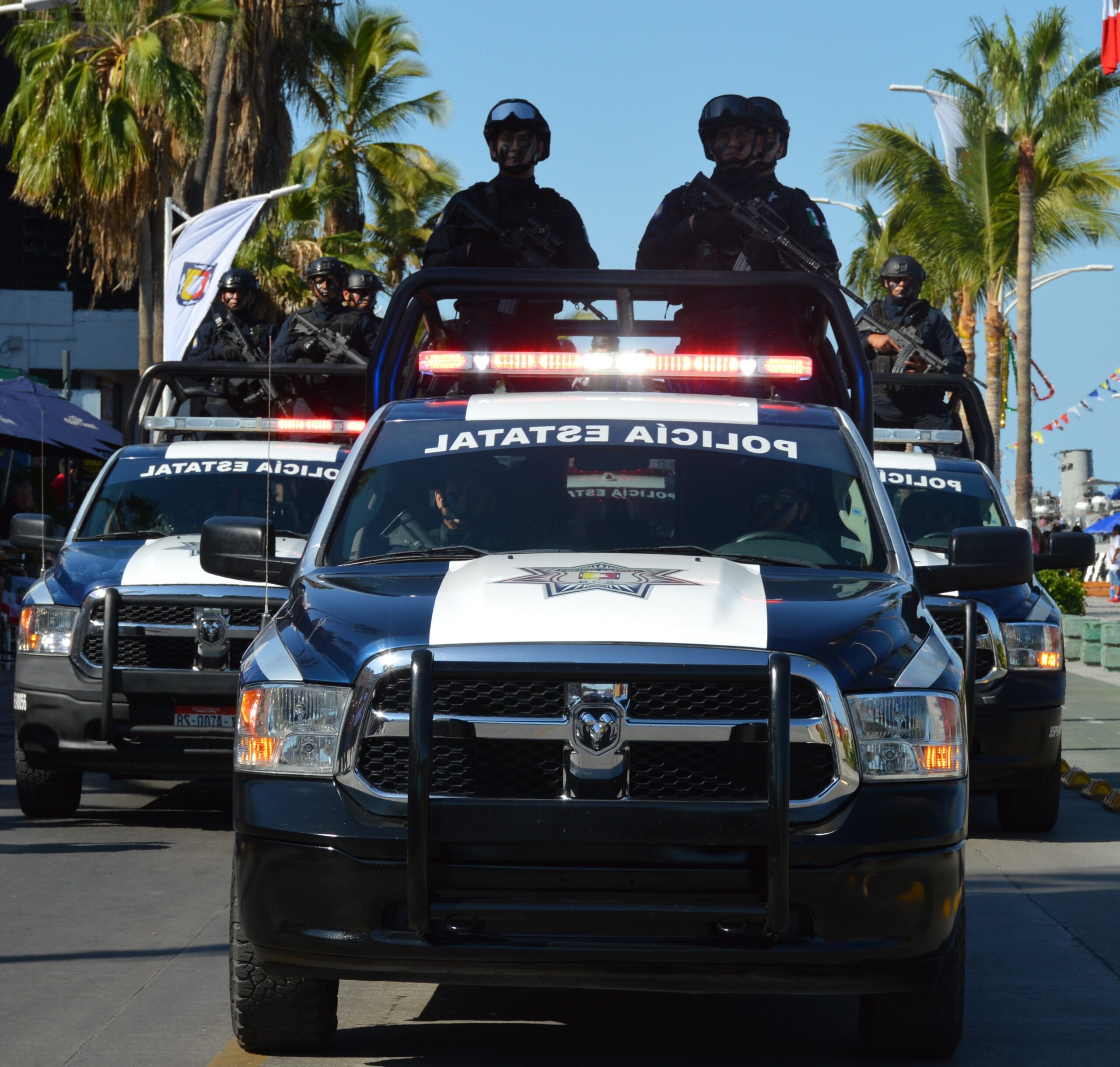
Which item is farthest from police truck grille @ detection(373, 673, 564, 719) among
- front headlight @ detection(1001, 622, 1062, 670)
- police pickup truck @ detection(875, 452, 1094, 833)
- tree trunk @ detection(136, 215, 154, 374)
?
tree trunk @ detection(136, 215, 154, 374)

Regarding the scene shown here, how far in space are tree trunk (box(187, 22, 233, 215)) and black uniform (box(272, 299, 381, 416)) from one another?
15960 mm

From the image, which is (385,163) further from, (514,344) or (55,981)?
(55,981)

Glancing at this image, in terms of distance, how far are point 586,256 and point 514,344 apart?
3.64 ft

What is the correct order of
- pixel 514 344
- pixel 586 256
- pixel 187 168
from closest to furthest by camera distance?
1. pixel 514 344
2. pixel 586 256
3. pixel 187 168

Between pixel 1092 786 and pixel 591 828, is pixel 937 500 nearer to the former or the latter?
pixel 1092 786

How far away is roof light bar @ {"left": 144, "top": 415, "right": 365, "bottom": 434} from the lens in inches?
411

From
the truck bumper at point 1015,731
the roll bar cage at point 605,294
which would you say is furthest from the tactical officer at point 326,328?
the truck bumper at point 1015,731

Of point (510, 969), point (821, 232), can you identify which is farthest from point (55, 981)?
point (821, 232)

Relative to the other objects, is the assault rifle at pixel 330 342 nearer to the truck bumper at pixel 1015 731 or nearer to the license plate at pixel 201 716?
the license plate at pixel 201 716

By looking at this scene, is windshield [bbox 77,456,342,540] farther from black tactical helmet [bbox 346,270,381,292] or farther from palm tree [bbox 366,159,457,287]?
palm tree [bbox 366,159,457,287]

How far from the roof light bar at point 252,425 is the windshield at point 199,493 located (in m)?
0.33

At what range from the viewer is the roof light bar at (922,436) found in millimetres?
10555

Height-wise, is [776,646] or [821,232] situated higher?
[821,232]

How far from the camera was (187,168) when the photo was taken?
29.6 m
